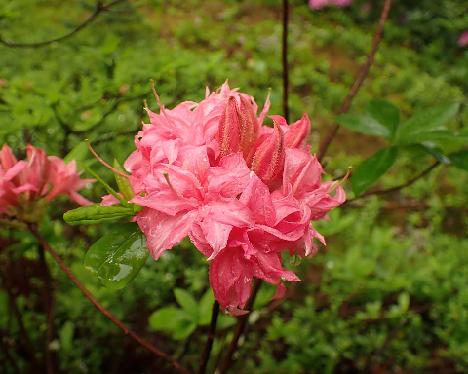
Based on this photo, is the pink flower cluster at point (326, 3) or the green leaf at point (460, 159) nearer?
the green leaf at point (460, 159)

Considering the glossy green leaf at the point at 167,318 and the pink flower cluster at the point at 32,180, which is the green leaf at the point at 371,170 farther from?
the glossy green leaf at the point at 167,318

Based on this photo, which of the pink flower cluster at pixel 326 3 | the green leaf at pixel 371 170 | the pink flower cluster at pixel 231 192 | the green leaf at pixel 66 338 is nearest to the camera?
the pink flower cluster at pixel 231 192

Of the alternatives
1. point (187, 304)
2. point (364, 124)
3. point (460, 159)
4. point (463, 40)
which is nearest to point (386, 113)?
point (364, 124)

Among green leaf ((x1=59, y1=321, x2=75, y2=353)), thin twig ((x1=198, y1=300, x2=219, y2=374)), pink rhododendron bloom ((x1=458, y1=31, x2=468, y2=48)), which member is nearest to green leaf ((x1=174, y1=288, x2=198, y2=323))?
thin twig ((x1=198, y1=300, x2=219, y2=374))

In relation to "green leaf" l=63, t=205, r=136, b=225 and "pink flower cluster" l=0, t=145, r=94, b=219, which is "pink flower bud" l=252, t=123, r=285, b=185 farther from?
"pink flower cluster" l=0, t=145, r=94, b=219

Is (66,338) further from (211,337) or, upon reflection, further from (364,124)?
(364,124)

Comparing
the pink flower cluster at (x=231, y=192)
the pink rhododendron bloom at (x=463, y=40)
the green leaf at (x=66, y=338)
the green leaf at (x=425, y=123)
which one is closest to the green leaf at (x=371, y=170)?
the green leaf at (x=425, y=123)

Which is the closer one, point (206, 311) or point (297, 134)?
point (297, 134)
